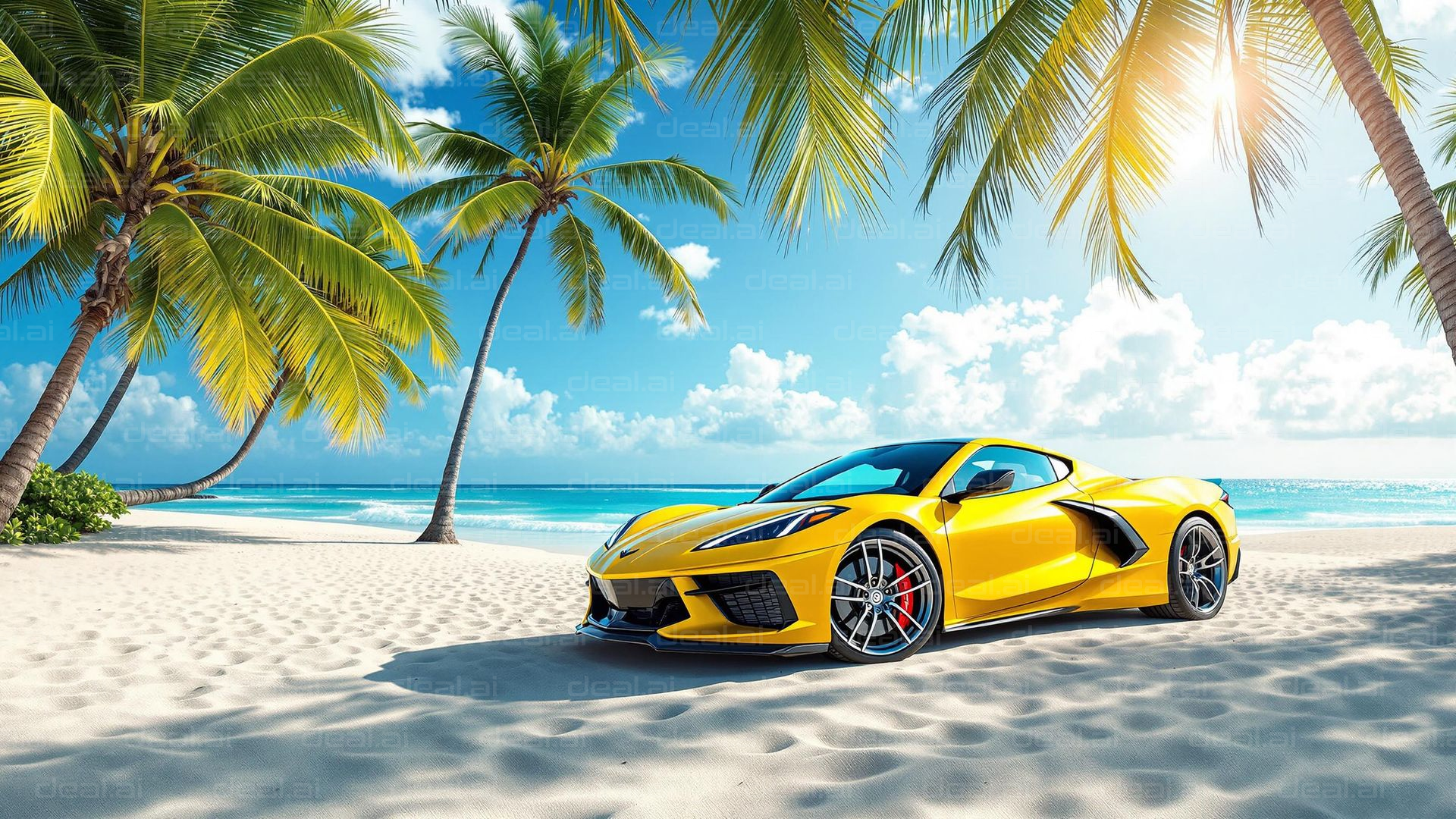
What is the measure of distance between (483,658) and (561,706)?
4.20 ft

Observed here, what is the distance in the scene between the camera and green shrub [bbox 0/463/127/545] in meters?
10.8

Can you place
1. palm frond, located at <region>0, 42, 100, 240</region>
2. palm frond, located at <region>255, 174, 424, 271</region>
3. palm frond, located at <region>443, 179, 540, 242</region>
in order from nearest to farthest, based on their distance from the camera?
palm frond, located at <region>0, 42, 100, 240</region> → palm frond, located at <region>255, 174, 424, 271</region> → palm frond, located at <region>443, 179, 540, 242</region>

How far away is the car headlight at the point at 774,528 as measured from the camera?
3904 mm

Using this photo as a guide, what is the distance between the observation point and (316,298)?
1041 cm

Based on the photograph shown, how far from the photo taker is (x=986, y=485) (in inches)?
A: 171

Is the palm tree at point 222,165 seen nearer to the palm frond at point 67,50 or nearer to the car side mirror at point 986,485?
the palm frond at point 67,50

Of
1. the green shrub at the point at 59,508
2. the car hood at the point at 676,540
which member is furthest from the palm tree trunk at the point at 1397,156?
the green shrub at the point at 59,508

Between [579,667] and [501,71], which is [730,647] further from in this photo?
[501,71]

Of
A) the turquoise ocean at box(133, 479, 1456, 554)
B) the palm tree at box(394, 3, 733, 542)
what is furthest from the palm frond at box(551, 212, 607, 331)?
the turquoise ocean at box(133, 479, 1456, 554)

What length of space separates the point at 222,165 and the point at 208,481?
32.0 ft

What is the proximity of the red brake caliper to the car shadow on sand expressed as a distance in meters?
0.33

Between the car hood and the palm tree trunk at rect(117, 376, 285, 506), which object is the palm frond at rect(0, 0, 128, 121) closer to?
the palm tree trunk at rect(117, 376, 285, 506)

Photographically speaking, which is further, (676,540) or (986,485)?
(986,485)

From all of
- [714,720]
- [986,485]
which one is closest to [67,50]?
[714,720]
